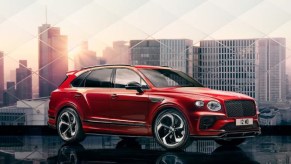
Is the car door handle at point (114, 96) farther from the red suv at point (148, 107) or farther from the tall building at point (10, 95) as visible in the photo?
the tall building at point (10, 95)

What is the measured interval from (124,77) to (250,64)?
8.03 m

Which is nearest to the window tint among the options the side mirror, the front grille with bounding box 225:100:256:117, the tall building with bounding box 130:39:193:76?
the side mirror

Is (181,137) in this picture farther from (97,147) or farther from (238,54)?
(238,54)

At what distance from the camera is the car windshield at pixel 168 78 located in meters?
11.2

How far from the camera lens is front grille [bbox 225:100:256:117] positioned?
10.5 meters

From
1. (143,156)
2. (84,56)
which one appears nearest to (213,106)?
(143,156)

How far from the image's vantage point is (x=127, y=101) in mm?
11070

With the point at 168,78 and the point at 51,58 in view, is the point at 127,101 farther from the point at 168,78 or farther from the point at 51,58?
the point at 51,58

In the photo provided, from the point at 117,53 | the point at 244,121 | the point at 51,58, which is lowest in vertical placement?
the point at 244,121

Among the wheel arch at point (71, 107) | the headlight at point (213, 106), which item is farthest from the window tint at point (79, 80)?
the headlight at point (213, 106)

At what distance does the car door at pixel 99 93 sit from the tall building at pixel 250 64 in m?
6.52

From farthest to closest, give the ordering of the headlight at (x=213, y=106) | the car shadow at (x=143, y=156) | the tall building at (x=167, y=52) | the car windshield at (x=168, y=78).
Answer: the tall building at (x=167, y=52) < the car windshield at (x=168, y=78) < the headlight at (x=213, y=106) < the car shadow at (x=143, y=156)

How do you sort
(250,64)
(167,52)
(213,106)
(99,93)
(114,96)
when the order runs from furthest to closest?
(250,64)
(167,52)
(99,93)
(114,96)
(213,106)

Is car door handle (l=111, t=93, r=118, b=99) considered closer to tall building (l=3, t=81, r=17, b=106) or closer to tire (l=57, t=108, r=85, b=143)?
tire (l=57, t=108, r=85, b=143)
